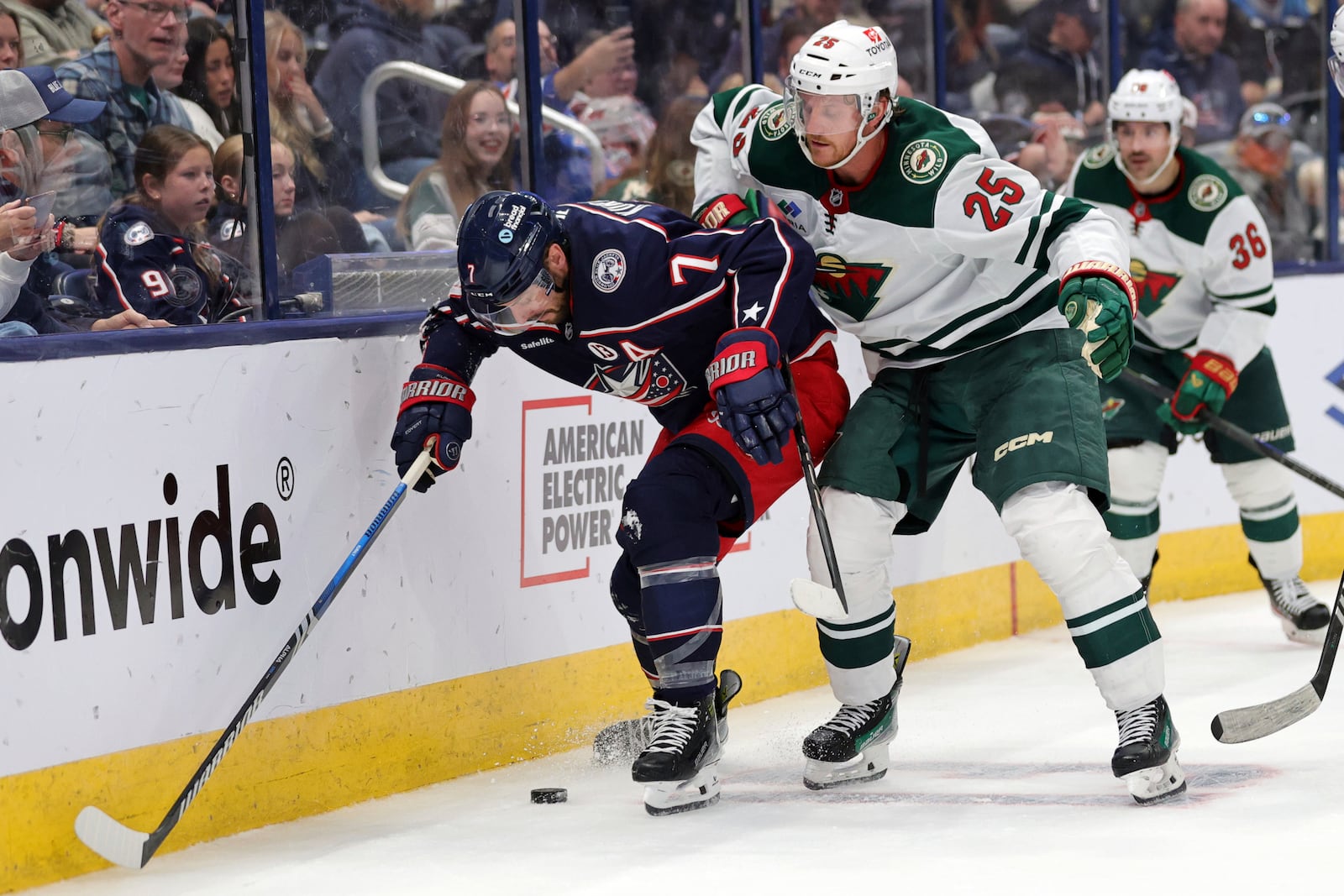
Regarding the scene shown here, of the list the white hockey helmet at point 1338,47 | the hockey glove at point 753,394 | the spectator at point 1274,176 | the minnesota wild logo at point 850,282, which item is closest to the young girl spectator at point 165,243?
the hockey glove at point 753,394

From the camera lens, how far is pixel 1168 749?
3.32m

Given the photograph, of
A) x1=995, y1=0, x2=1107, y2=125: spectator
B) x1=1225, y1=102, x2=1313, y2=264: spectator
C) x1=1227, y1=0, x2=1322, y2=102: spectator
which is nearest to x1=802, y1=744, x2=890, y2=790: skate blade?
x1=995, y1=0, x2=1107, y2=125: spectator

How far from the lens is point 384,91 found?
13.6 feet

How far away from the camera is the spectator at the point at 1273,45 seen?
635 cm

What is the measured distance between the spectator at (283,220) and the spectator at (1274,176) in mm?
3542

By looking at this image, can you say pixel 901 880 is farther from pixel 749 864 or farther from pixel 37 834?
pixel 37 834

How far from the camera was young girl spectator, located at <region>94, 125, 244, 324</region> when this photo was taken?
3.51m

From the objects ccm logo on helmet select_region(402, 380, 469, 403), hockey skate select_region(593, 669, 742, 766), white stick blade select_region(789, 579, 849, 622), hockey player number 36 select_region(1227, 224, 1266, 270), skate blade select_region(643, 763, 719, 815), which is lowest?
hockey skate select_region(593, 669, 742, 766)

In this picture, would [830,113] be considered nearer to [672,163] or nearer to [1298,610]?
[672,163]

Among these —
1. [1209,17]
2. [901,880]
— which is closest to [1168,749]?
[901,880]

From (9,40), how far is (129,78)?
0.30 m

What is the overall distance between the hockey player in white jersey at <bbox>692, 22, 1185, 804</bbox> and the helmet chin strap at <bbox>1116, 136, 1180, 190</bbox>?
1.50m

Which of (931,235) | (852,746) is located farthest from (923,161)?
(852,746)

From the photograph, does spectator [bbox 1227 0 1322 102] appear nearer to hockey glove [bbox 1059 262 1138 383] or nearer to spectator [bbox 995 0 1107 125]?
spectator [bbox 995 0 1107 125]
